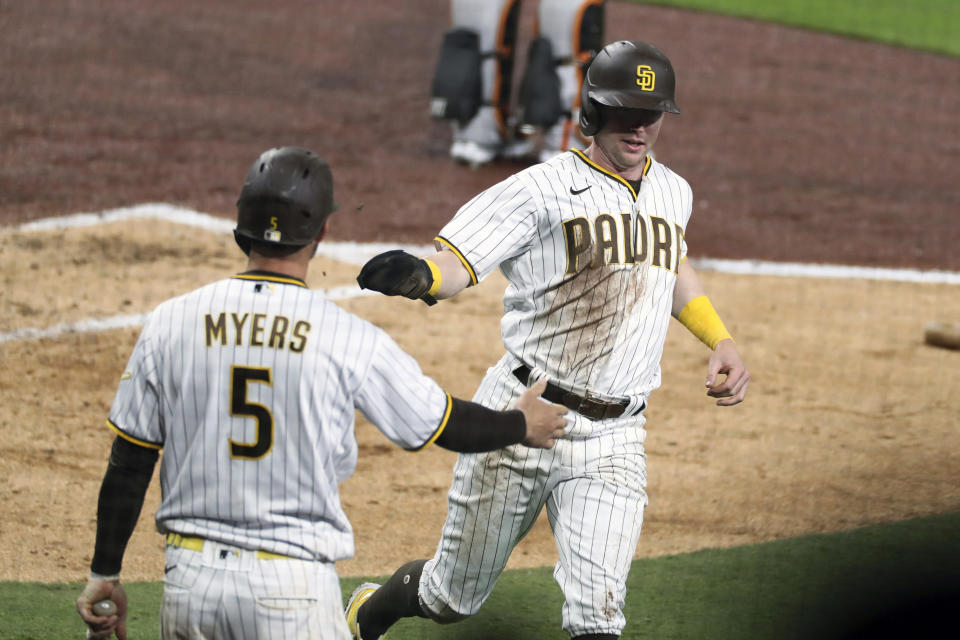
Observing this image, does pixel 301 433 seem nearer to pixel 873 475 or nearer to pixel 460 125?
pixel 873 475

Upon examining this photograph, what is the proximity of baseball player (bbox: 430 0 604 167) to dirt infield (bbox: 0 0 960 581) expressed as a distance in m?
0.53

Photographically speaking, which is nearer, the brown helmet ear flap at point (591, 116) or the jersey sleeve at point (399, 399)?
the jersey sleeve at point (399, 399)

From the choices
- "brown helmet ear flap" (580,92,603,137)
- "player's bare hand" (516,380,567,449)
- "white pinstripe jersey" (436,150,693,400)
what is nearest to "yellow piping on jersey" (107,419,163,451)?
"player's bare hand" (516,380,567,449)

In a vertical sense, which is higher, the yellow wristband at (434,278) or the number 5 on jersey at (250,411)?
the yellow wristband at (434,278)

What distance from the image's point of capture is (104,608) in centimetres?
282

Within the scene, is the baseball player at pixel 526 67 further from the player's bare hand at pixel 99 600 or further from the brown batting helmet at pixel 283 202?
the player's bare hand at pixel 99 600

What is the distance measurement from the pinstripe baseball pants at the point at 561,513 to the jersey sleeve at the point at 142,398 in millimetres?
1125

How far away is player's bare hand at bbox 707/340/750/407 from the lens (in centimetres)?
370

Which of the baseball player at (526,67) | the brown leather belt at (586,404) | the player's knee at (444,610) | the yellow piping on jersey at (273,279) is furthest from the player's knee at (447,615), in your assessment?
the baseball player at (526,67)

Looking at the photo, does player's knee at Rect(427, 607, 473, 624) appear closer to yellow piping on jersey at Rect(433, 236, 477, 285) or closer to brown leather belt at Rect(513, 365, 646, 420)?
brown leather belt at Rect(513, 365, 646, 420)

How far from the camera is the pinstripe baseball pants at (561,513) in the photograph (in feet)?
11.4

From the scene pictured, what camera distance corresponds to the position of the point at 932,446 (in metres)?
6.00

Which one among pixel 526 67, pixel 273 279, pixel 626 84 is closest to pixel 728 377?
pixel 626 84

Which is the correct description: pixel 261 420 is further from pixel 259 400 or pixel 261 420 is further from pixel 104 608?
pixel 104 608
